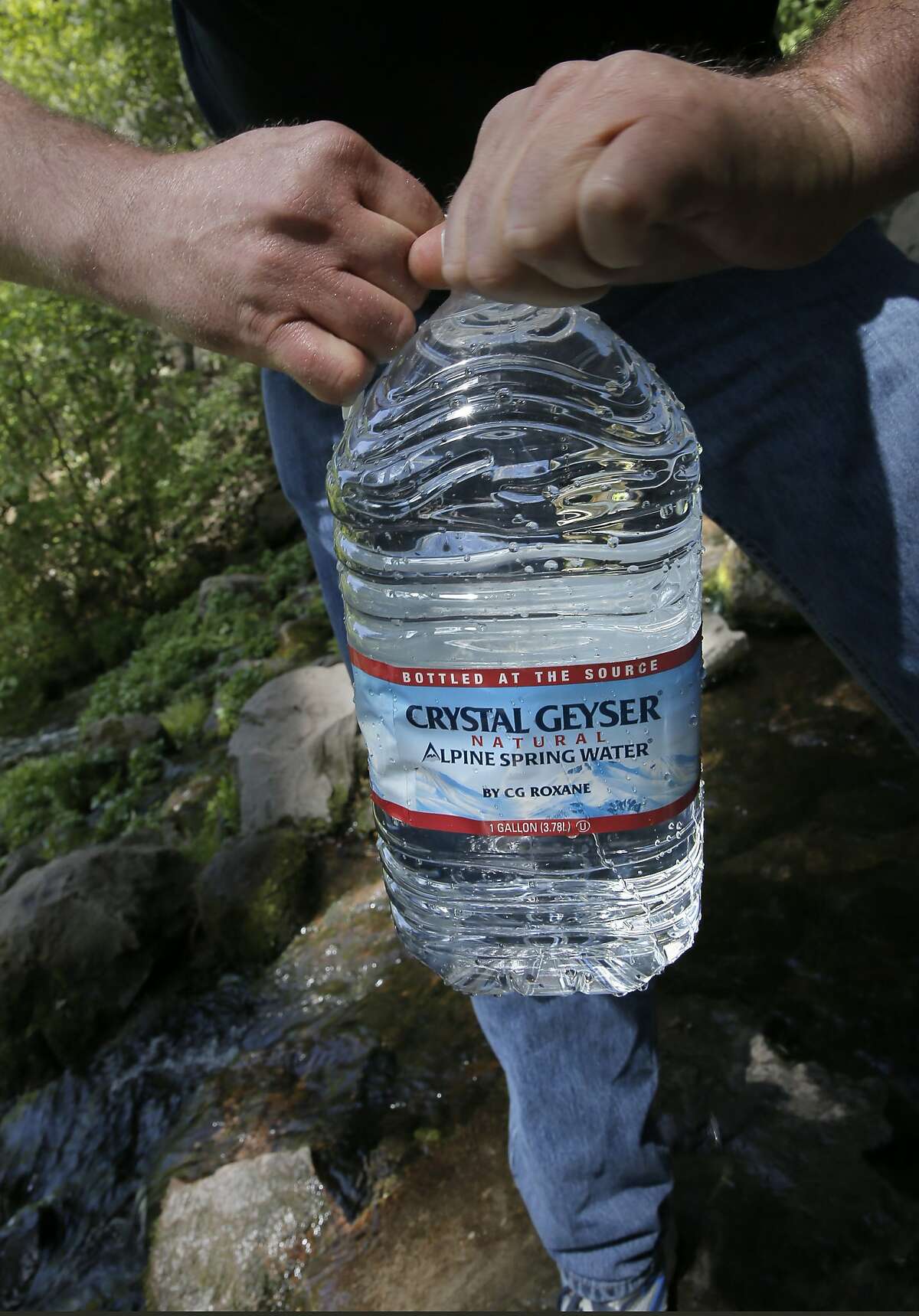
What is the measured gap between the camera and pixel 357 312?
1002 millimetres

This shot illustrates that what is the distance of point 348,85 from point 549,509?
62 centimetres

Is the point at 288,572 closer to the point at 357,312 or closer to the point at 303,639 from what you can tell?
the point at 303,639

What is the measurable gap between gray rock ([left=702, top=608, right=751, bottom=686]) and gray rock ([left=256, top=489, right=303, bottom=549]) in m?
5.03

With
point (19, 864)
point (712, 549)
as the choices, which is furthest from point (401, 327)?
point (19, 864)

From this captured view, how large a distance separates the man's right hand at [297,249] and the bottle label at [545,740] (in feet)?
1.10

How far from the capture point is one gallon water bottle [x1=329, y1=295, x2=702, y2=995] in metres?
1.26

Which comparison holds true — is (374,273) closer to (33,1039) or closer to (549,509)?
(549,509)

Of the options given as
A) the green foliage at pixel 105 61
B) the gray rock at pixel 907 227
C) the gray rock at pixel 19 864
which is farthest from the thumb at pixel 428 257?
the green foliage at pixel 105 61

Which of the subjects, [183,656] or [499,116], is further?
[183,656]

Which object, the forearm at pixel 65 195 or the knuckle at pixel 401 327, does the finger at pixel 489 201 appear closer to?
the knuckle at pixel 401 327

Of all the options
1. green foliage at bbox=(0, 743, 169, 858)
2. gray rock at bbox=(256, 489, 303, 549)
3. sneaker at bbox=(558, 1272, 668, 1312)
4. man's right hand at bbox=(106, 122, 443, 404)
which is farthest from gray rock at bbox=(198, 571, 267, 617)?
man's right hand at bbox=(106, 122, 443, 404)

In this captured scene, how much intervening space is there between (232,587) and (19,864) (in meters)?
2.96

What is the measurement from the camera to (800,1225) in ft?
7.34

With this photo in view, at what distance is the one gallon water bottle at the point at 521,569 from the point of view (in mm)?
1259
